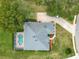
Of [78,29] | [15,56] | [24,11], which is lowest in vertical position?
[15,56]

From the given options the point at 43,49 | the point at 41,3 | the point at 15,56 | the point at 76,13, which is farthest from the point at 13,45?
the point at 76,13

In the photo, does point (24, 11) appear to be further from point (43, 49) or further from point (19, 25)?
point (43, 49)

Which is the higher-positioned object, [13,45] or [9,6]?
[9,6]

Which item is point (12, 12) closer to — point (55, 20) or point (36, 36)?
point (36, 36)

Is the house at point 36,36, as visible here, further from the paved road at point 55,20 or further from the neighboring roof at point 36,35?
the paved road at point 55,20

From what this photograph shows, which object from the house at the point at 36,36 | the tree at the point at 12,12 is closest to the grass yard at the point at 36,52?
the house at the point at 36,36

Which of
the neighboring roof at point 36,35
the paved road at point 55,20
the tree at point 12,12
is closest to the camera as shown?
the tree at point 12,12

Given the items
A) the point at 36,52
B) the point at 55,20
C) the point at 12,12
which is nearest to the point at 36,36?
the point at 36,52
